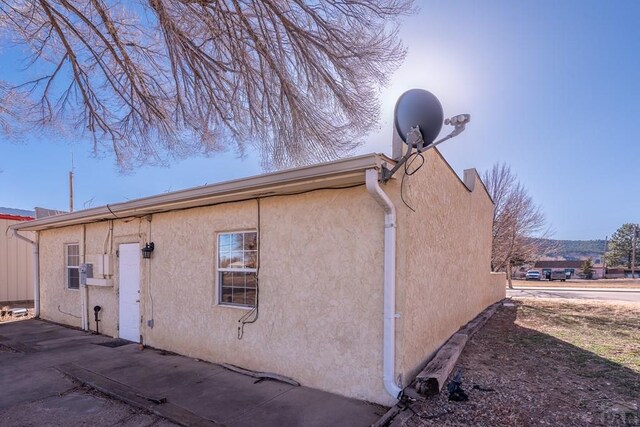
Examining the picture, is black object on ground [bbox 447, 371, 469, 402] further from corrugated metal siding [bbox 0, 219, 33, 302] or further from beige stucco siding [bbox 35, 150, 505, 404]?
corrugated metal siding [bbox 0, 219, 33, 302]

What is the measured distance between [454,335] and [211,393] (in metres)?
4.35

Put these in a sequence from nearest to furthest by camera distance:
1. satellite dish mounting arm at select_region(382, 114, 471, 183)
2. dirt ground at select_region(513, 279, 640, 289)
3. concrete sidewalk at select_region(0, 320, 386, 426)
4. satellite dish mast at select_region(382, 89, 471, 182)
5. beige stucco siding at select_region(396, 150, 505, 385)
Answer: satellite dish mounting arm at select_region(382, 114, 471, 183)
satellite dish mast at select_region(382, 89, 471, 182)
concrete sidewalk at select_region(0, 320, 386, 426)
beige stucco siding at select_region(396, 150, 505, 385)
dirt ground at select_region(513, 279, 640, 289)

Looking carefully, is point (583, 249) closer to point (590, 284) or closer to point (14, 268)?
point (590, 284)

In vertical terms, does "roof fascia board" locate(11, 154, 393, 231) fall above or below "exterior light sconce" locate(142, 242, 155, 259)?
above

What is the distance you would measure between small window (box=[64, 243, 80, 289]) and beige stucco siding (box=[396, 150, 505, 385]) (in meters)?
9.21

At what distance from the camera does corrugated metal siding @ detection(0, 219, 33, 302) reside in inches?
528

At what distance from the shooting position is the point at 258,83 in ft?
21.4

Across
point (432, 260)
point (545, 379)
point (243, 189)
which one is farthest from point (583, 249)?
point (243, 189)

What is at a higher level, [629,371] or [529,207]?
[529,207]

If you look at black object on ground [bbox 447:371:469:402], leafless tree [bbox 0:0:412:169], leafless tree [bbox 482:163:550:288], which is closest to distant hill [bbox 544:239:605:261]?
leafless tree [bbox 482:163:550:288]

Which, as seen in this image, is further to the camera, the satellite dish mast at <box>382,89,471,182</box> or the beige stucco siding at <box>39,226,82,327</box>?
the beige stucco siding at <box>39,226,82,327</box>

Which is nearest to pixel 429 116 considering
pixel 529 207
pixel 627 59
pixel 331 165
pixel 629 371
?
pixel 331 165

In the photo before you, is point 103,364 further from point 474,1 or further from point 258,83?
point 474,1

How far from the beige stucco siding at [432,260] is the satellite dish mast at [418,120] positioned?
624mm
